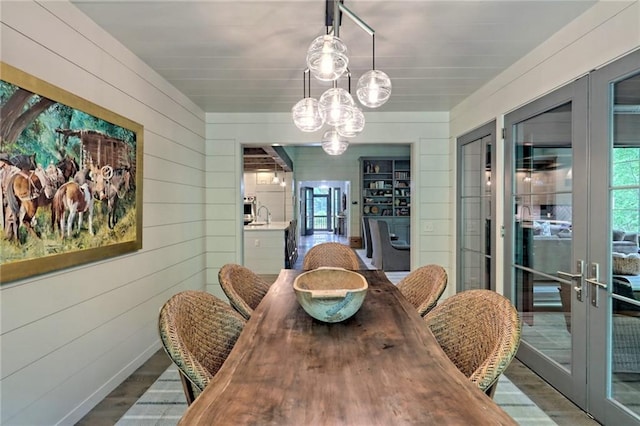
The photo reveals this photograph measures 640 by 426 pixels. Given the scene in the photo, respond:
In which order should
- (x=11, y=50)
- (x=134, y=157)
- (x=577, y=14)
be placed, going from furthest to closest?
(x=134, y=157)
(x=577, y=14)
(x=11, y=50)

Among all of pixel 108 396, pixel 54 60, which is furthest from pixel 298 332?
pixel 54 60

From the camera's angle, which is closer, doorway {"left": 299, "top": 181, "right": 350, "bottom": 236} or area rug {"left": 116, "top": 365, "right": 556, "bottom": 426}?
area rug {"left": 116, "top": 365, "right": 556, "bottom": 426}

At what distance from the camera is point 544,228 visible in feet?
8.88

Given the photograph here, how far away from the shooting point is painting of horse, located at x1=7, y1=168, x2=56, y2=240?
5.39 ft

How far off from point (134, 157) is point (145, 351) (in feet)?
5.49

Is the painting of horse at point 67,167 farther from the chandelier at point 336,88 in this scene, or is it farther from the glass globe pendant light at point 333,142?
the glass globe pendant light at point 333,142

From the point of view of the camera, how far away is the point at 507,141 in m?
3.16

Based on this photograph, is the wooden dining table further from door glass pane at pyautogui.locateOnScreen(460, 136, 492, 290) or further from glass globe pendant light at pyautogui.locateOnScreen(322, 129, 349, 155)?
door glass pane at pyautogui.locateOnScreen(460, 136, 492, 290)

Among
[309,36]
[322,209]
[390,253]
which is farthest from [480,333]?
[322,209]

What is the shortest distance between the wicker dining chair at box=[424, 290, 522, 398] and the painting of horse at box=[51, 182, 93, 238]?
6.93ft

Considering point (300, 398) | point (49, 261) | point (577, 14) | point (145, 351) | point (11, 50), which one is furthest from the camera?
point (145, 351)

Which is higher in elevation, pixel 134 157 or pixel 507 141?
pixel 507 141

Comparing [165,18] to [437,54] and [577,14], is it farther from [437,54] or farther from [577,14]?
[577,14]

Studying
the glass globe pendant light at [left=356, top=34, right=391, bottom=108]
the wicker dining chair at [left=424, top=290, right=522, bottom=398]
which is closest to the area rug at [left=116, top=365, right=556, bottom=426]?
the wicker dining chair at [left=424, top=290, right=522, bottom=398]
